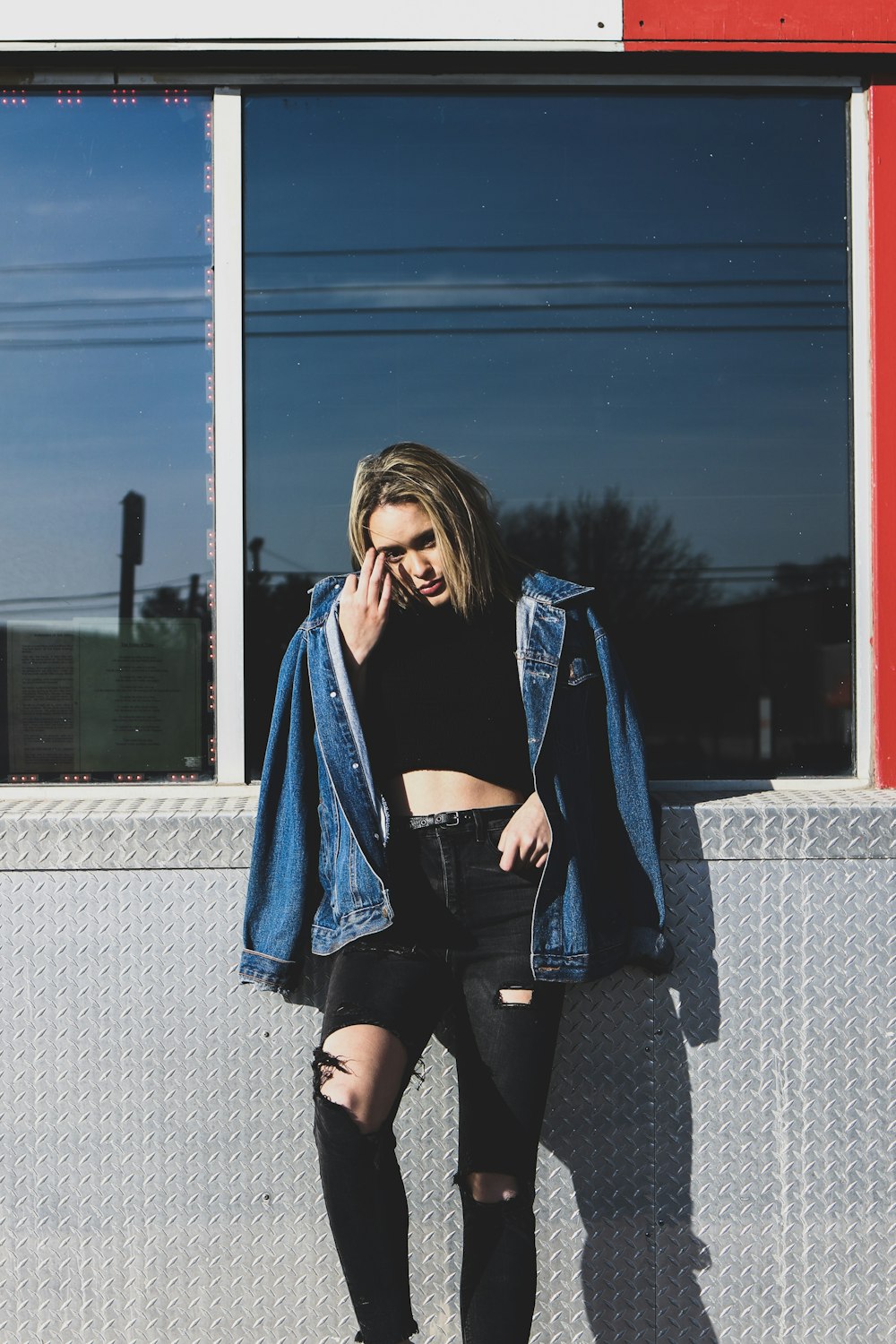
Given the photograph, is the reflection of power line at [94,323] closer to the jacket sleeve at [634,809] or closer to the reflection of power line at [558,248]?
the reflection of power line at [558,248]

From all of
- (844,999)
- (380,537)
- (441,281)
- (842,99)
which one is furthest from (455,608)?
(842,99)

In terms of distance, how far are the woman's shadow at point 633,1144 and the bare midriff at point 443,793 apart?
63 cm

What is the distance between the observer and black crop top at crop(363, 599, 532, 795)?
2.34 metres

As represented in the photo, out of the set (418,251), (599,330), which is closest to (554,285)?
(599,330)

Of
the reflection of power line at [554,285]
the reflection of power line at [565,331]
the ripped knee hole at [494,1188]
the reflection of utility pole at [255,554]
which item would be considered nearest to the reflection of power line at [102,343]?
the reflection of power line at [565,331]

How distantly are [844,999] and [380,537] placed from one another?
1.60m

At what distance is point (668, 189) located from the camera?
3133mm

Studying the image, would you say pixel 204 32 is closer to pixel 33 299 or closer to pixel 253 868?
pixel 33 299

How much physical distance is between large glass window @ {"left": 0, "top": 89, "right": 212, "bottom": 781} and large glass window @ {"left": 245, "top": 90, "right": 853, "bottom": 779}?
0.19m

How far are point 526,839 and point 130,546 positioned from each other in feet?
4.95

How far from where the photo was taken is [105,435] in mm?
3107

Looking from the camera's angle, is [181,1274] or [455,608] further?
[181,1274]

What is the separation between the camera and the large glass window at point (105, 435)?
10.1 feet

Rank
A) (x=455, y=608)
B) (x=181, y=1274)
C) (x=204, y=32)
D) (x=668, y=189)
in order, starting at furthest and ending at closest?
(x=668, y=189) < (x=204, y=32) < (x=181, y=1274) < (x=455, y=608)
